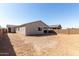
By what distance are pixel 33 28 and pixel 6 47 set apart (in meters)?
0.71

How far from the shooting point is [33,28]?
471 centimetres

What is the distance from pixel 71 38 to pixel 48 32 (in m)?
0.50

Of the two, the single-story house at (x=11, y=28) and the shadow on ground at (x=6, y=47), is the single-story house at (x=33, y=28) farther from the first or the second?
the shadow on ground at (x=6, y=47)

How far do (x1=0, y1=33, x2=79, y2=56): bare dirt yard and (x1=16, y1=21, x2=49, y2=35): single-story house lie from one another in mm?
111

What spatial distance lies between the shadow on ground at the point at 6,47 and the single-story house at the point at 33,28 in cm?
30

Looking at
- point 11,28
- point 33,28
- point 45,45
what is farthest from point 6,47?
point 45,45

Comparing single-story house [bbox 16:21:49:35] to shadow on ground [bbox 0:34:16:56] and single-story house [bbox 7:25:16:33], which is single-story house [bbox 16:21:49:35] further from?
shadow on ground [bbox 0:34:16:56]

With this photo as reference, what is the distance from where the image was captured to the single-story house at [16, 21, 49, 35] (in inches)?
180

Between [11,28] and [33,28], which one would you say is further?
[33,28]

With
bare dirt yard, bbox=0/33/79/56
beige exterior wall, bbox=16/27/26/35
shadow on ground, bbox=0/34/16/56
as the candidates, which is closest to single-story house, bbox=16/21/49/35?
beige exterior wall, bbox=16/27/26/35

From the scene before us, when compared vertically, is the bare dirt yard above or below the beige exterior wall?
below

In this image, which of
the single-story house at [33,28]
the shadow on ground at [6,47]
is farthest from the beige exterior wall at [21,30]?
the shadow on ground at [6,47]

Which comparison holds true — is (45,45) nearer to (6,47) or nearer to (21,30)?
(21,30)

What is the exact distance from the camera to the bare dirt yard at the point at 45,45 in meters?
4.46
